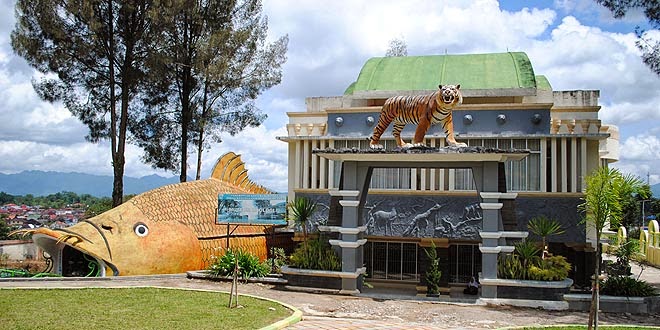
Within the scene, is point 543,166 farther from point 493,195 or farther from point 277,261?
point 277,261

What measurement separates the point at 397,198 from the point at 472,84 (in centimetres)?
501

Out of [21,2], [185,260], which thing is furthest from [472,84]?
[21,2]

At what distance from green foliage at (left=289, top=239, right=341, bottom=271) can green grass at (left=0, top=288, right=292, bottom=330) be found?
8.26 feet

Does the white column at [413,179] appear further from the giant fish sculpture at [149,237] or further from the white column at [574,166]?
the giant fish sculpture at [149,237]

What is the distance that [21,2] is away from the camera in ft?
68.4

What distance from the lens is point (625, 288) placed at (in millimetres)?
12992

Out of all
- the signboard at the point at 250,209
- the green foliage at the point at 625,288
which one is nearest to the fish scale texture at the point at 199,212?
the signboard at the point at 250,209

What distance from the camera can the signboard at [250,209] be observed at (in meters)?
17.1

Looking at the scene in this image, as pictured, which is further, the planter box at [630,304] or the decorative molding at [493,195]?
the decorative molding at [493,195]

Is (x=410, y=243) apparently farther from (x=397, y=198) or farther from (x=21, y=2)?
(x=21, y=2)

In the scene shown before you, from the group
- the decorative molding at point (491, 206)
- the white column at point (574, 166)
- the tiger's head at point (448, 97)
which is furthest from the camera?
the white column at point (574, 166)

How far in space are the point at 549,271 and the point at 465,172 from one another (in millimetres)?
6387

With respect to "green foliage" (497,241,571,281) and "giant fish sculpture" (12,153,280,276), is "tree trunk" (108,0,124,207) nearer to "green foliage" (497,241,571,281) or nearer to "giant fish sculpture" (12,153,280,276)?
"giant fish sculpture" (12,153,280,276)

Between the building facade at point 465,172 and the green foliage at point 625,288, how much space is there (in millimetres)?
5141
